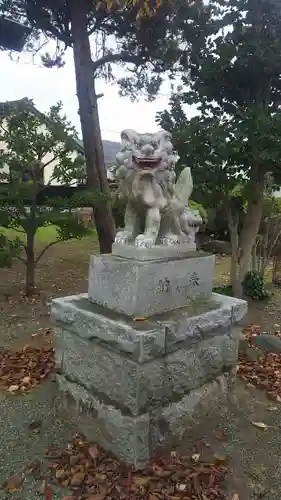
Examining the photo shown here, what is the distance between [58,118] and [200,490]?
16.4ft

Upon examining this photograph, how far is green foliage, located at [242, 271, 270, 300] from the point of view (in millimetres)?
6242

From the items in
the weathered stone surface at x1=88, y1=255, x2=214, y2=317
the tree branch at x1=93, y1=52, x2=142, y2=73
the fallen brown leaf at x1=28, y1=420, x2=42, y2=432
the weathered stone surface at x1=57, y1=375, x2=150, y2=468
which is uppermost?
the tree branch at x1=93, y1=52, x2=142, y2=73

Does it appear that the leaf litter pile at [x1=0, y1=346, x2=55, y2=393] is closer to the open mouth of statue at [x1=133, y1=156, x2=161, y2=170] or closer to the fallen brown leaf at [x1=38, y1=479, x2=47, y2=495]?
the fallen brown leaf at [x1=38, y1=479, x2=47, y2=495]

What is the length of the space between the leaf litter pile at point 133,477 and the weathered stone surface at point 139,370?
1.11ft

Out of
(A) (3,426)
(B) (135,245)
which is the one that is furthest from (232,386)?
(A) (3,426)

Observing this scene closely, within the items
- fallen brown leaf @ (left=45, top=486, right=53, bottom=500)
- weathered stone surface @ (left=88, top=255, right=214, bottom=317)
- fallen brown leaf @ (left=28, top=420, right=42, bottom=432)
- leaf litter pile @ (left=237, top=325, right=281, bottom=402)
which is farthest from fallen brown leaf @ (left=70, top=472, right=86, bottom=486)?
leaf litter pile @ (left=237, top=325, right=281, bottom=402)

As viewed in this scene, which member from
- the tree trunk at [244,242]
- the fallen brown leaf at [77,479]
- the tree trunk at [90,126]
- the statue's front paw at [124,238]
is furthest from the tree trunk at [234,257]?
the fallen brown leaf at [77,479]

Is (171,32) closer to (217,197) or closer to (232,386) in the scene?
(217,197)

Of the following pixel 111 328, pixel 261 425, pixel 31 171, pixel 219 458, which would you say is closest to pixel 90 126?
pixel 31 171

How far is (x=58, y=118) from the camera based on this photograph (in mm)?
5688

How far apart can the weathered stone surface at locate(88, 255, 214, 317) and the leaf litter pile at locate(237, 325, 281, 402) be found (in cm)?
101

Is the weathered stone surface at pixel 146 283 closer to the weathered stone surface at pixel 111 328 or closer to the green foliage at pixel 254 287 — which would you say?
the weathered stone surface at pixel 111 328

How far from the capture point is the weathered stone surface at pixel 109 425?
7.49ft

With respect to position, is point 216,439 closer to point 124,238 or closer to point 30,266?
point 124,238
